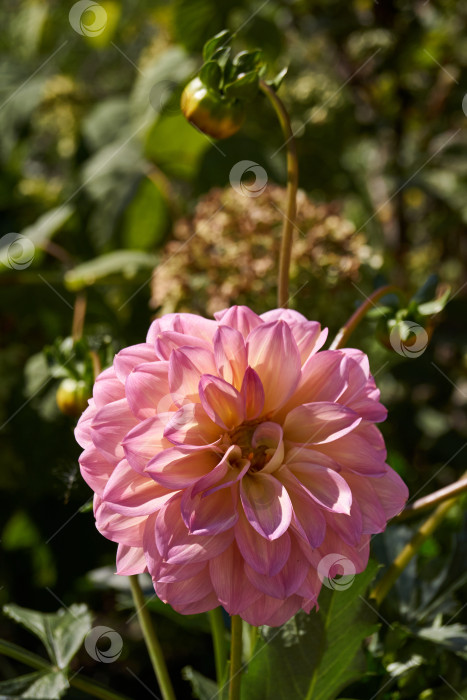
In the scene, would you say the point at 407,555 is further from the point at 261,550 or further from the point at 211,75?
the point at 211,75

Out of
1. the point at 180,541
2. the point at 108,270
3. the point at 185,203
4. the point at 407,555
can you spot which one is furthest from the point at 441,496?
the point at 185,203

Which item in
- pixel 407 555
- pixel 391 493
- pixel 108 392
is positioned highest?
pixel 108 392

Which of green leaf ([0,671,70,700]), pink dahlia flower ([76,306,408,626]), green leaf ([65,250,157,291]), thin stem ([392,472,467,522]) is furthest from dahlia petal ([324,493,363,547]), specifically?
green leaf ([65,250,157,291])

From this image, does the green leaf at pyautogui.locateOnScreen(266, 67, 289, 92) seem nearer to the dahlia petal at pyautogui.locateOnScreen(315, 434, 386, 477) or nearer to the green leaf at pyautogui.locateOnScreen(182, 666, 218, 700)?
the dahlia petal at pyautogui.locateOnScreen(315, 434, 386, 477)

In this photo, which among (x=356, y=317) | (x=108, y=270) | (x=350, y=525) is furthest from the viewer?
(x=108, y=270)

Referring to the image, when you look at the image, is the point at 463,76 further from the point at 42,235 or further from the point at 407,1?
the point at 42,235

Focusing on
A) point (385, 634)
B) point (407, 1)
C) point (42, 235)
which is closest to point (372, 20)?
point (407, 1)

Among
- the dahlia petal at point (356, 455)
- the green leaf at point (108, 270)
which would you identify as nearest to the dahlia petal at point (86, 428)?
the dahlia petal at point (356, 455)
